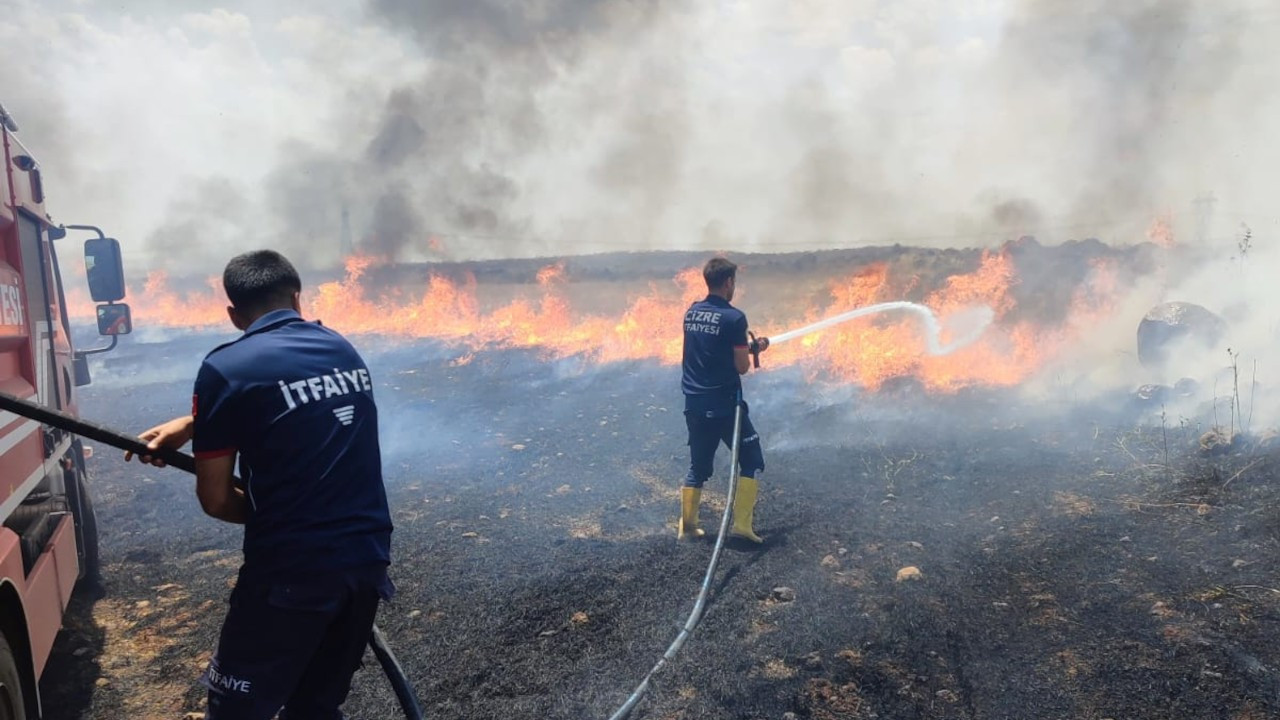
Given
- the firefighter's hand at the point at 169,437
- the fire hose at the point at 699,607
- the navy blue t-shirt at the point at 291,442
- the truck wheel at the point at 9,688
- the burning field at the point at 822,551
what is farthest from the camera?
the burning field at the point at 822,551

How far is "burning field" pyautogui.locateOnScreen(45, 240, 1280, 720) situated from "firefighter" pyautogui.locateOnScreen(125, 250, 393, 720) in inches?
61.8

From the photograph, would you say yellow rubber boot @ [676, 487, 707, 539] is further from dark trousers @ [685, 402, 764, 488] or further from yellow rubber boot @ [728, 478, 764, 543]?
yellow rubber boot @ [728, 478, 764, 543]

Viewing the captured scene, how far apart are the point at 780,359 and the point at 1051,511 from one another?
720 cm

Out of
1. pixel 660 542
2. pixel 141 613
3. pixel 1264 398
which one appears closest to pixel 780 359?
pixel 1264 398

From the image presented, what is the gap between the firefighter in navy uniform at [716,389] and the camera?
18.5 ft

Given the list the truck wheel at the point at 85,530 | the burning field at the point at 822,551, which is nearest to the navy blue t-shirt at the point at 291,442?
the burning field at the point at 822,551

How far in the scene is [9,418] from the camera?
3326 millimetres

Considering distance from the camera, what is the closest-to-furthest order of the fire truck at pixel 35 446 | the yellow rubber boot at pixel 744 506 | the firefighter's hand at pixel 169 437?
the firefighter's hand at pixel 169 437 → the fire truck at pixel 35 446 → the yellow rubber boot at pixel 744 506

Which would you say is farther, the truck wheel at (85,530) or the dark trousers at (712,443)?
the dark trousers at (712,443)

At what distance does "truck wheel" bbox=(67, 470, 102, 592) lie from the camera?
5.23 m

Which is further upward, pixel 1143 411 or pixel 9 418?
pixel 9 418

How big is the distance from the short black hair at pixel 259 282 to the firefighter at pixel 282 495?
16 mm

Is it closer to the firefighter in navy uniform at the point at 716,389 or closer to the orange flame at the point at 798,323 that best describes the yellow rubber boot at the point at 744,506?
the firefighter in navy uniform at the point at 716,389

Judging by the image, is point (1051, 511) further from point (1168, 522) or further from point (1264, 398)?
point (1264, 398)
